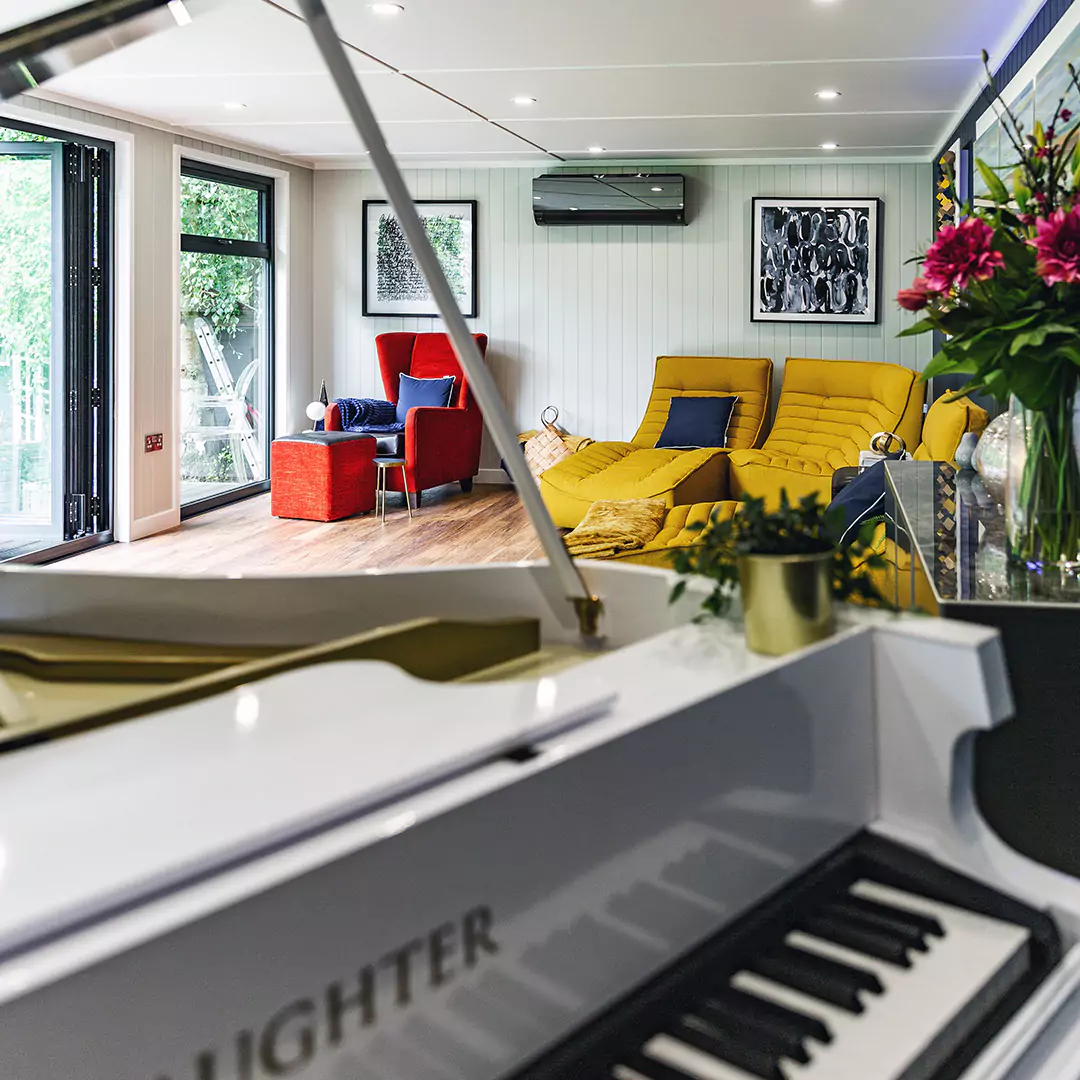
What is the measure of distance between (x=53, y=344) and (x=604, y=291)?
397cm

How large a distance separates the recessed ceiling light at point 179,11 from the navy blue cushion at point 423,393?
6490 millimetres

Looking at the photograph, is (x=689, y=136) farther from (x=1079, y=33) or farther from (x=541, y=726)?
(x=541, y=726)

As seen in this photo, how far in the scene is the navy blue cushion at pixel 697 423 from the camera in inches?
294

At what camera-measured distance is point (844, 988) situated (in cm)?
97

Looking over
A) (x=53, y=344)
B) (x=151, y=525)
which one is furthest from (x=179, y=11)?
(x=151, y=525)

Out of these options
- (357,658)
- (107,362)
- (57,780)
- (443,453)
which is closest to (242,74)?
(107,362)

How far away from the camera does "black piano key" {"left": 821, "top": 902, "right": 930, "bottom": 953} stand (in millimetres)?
1057

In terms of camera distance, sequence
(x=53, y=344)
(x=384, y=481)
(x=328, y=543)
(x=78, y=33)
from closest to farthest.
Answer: (x=78, y=33) → (x=53, y=344) → (x=328, y=543) → (x=384, y=481)

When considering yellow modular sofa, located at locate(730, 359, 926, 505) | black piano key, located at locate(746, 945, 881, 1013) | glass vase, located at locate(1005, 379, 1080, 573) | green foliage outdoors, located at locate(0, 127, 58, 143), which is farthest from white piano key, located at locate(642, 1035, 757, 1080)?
green foliage outdoors, located at locate(0, 127, 58, 143)

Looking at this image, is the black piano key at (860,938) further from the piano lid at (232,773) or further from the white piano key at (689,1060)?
the piano lid at (232,773)

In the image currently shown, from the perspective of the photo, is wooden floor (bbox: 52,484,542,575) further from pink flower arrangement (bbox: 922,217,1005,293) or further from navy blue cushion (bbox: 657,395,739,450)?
pink flower arrangement (bbox: 922,217,1005,293)

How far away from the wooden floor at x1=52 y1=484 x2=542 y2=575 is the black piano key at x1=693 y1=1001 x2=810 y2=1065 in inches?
175

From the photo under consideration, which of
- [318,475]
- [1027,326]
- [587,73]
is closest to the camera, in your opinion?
[1027,326]

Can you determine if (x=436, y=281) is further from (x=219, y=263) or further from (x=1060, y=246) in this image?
(x=219, y=263)
